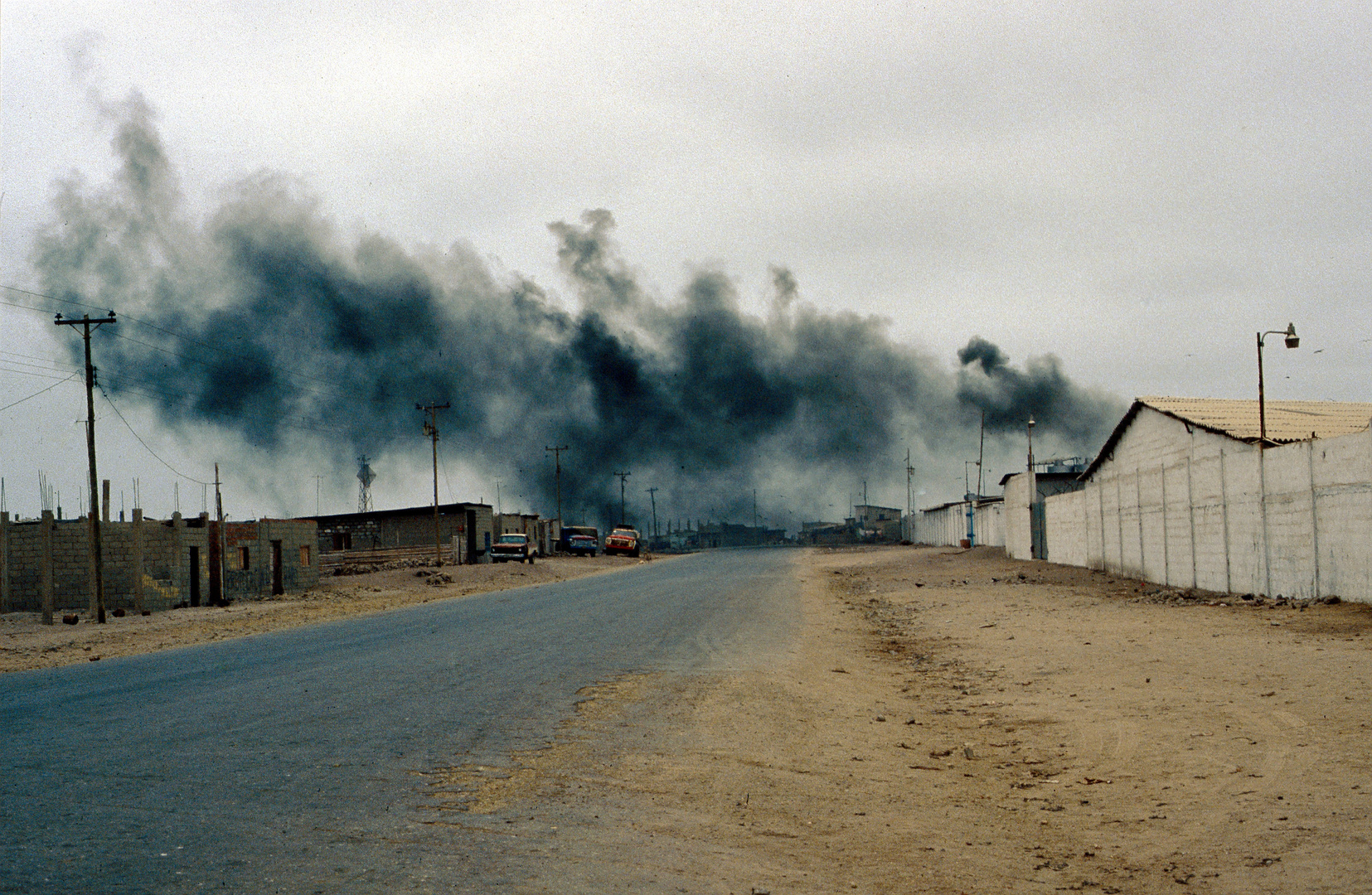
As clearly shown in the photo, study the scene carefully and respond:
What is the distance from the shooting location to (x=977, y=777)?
8648mm

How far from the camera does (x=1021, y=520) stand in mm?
45469

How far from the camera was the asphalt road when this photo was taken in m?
5.46

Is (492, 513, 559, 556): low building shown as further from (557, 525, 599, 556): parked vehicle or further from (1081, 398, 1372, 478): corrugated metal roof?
(1081, 398, 1372, 478): corrugated metal roof

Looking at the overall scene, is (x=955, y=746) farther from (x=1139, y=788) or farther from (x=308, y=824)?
(x=308, y=824)

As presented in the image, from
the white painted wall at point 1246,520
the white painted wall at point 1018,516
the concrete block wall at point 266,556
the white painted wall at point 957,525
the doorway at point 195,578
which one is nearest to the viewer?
the white painted wall at point 1246,520

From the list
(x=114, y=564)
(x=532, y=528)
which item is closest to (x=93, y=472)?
(x=114, y=564)

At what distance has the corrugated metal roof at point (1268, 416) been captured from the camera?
31281 millimetres

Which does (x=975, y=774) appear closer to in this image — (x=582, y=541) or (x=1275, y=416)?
(x=1275, y=416)

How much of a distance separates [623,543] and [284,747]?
80165mm

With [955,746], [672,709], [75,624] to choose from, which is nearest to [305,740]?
[672,709]

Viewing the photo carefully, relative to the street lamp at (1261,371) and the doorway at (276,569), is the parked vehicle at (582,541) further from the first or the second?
the street lamp at (1261,371)

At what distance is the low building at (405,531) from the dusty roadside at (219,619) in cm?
2035

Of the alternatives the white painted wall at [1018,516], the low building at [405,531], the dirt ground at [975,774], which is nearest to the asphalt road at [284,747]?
the dirt ground at [975,774]

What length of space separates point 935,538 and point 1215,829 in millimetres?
87251
